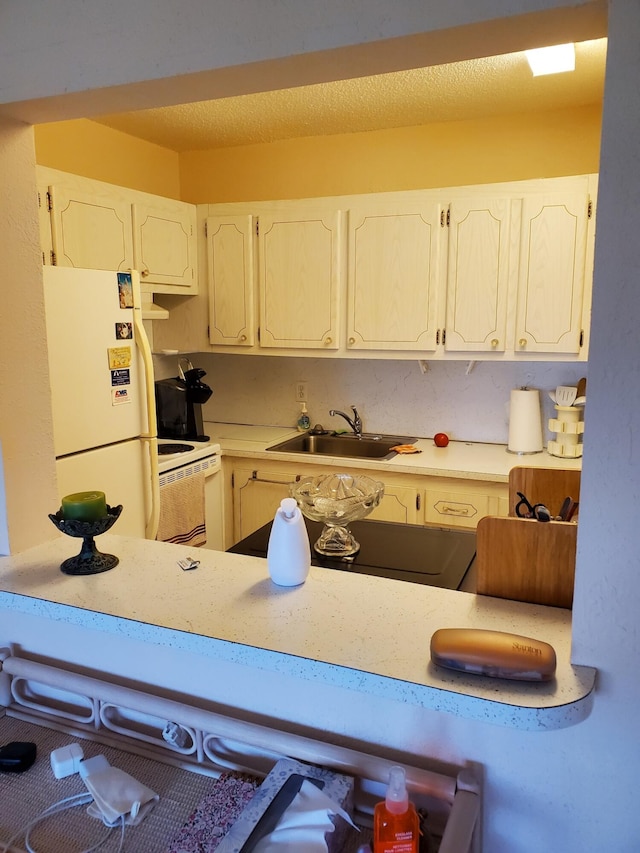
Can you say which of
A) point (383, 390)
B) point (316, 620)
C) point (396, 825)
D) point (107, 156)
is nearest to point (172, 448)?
point (383, 390)

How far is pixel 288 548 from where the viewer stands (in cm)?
126

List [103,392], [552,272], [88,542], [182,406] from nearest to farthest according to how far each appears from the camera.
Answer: [88,542] → [103,392] → [552,272] → [182,406]

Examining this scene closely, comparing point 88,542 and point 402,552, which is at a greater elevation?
point 88,542

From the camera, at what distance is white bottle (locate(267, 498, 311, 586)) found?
4.11 ft

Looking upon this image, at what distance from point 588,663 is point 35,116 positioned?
1.49 metres

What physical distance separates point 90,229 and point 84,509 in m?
1.93

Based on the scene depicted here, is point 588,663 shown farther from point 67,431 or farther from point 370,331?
point 370,331

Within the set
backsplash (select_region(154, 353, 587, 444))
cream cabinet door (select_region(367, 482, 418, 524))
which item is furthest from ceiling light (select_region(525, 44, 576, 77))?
cream cabinet door (select_region(367, 482, 418, 524))

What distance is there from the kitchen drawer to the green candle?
189cm

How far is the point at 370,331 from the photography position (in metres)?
3.19

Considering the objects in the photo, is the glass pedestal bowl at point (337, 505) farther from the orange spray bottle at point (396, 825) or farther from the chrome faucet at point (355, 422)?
the chrome faucet at point (355, 422)

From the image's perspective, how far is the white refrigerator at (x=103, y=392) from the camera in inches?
88.6

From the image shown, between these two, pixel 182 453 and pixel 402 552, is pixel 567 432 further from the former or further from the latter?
pixel 182 453

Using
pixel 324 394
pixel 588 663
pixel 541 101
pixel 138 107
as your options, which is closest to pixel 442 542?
pixel 588 663
